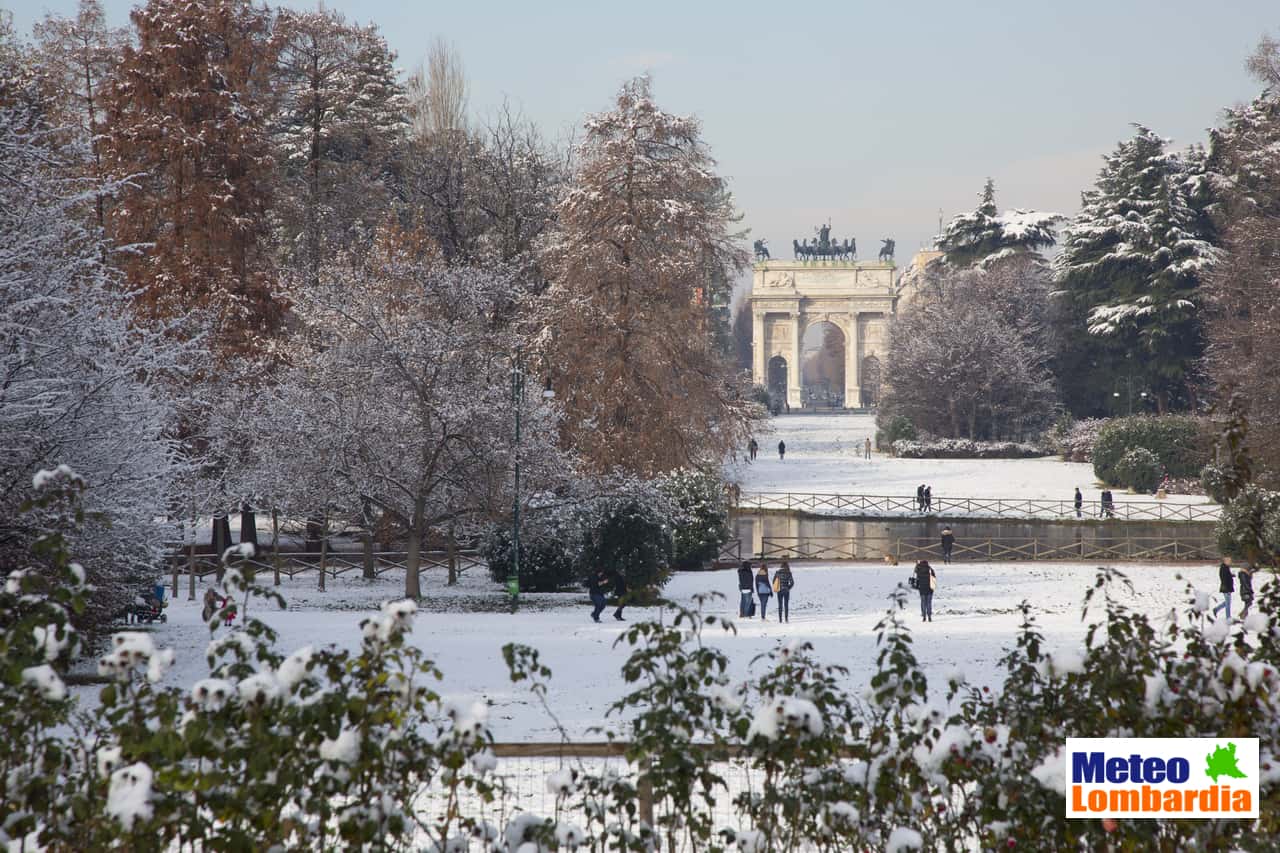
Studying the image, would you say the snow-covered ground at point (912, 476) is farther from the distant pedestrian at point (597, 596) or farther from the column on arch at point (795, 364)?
the column on arch at point (795, 364)

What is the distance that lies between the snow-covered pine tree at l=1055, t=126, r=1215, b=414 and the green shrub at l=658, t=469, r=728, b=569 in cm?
2967

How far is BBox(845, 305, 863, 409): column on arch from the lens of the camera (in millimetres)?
98312

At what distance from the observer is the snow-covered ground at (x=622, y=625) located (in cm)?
1290

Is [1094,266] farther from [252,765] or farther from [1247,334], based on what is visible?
[252,765]

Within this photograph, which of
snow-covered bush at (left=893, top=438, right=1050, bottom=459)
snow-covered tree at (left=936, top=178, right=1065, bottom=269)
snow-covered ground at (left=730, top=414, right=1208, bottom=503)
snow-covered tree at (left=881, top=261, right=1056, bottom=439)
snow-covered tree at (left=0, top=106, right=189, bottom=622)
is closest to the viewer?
snow-covered tree at (left=0, top=106, right=189, bottom=622)

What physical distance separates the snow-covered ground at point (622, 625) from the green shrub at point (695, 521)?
2.98 ft

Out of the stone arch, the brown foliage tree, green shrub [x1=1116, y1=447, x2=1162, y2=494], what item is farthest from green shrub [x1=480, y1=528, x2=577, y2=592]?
the stone arch

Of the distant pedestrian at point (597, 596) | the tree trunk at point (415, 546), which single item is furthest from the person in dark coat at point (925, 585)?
the tree trunk at point (415, 546)

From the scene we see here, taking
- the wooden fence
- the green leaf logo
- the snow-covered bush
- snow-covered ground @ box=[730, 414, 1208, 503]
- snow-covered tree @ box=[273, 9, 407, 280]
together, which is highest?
snow-covered tree @ box=[273, 9, 407, 280]

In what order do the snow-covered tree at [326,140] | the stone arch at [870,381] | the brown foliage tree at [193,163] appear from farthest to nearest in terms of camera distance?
the stone arch at [870,381] → the snow-covered tree at [326,140] → the brown foliage tree at [193,163]

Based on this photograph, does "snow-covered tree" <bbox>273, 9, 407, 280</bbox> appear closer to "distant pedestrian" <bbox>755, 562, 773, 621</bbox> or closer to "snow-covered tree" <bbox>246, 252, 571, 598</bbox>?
"snow-covered tree" <bbox>246, 252, 571, 598</bbox>

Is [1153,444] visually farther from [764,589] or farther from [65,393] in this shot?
[65,393]

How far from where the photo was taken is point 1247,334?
2850 centimetres

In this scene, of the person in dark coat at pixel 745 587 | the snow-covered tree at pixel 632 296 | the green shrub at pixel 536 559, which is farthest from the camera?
the snow-covered tree at pixel 632 296
